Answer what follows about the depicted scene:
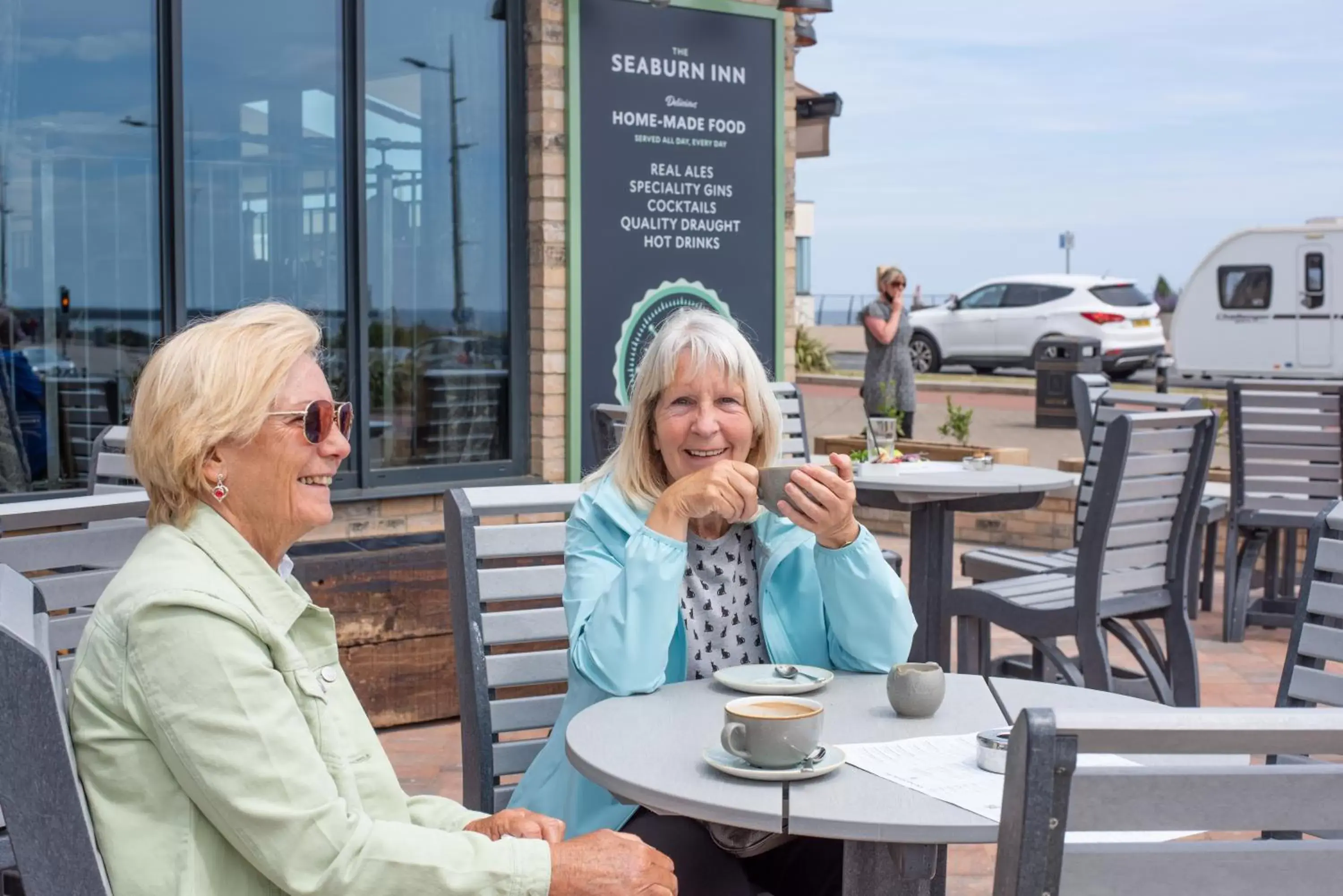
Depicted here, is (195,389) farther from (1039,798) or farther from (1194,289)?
(1194,289)

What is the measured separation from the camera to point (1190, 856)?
1.36 meters

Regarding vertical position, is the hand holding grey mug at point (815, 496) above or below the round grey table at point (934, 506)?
above

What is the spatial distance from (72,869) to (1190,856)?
3.51 feet

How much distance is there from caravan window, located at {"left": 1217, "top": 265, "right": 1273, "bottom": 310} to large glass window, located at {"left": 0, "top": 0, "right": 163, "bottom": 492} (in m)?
17.5

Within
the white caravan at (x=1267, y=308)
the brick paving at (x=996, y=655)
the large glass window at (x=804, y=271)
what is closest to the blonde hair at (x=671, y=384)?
the brick paving at (x=996, y=655)

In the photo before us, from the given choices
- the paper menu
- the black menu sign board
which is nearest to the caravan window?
the black menu sign board

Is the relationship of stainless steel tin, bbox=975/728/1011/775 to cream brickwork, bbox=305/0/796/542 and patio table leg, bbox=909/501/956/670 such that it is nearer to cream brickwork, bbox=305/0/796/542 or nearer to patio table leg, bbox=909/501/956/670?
patio table leg, bbox=909/501/956/670

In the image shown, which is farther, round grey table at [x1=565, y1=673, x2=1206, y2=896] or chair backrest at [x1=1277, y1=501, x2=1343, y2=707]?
chair backrest at [x1=1277, y1=501, x2=1343, y2=707]

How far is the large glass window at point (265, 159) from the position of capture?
233 inches

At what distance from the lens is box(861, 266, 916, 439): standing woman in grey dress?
1154cm

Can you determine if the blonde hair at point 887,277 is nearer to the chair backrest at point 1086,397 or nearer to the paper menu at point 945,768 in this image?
the chair backrest at point 1086,397

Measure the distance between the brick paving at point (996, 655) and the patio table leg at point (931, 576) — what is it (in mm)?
989

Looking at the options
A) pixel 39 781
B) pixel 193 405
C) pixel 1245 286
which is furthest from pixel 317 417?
pixel 1245 286

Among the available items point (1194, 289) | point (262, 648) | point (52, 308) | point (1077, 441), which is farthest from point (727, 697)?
point (1194, 289)
